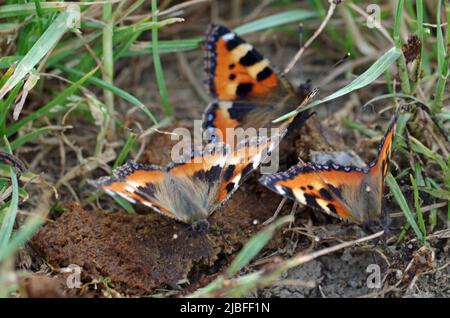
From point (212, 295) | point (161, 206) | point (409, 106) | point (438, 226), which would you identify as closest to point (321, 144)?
point (409, 106)

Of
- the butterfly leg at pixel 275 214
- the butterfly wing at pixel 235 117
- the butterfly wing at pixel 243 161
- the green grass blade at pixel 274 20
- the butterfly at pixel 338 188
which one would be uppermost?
the green grass blade at pixel 274 20

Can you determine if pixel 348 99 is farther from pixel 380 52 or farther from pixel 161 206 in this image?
pixel 161 206

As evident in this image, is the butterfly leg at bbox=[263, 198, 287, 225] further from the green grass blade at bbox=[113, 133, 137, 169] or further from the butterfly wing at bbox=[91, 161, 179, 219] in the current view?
the green grass blade at bbox=[113, 133, 137, 169]

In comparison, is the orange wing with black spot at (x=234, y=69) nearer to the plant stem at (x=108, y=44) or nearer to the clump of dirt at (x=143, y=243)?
the plant stem at (x=108, y=44)

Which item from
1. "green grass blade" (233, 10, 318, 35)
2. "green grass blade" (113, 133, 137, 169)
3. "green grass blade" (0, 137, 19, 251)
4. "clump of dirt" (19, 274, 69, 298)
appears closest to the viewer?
"clump of dirt" (19, 274, 69, 298)

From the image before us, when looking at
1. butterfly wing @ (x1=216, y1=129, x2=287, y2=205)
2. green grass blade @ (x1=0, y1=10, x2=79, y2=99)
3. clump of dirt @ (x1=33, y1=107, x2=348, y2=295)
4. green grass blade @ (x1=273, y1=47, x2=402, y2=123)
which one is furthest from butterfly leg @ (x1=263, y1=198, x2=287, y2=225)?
green grass blade @ (x1=0, y1=10, x2=79, y2=99)

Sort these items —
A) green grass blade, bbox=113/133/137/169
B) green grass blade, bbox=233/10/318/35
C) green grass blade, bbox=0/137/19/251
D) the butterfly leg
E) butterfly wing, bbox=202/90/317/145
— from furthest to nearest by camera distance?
1. green grass blade, bbox=233/10/318/35
2. butterfly wing, bbox=202/90/317/145
3. green grass blade, bbox=113/133/137/169
4. the butterfly leg
5. green grass blade, bbox=0/137/19/251

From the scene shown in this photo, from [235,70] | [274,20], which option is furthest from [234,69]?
[274,20]

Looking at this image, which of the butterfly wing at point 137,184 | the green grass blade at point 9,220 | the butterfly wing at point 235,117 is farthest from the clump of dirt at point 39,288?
the butterfly wing at point 235,117
